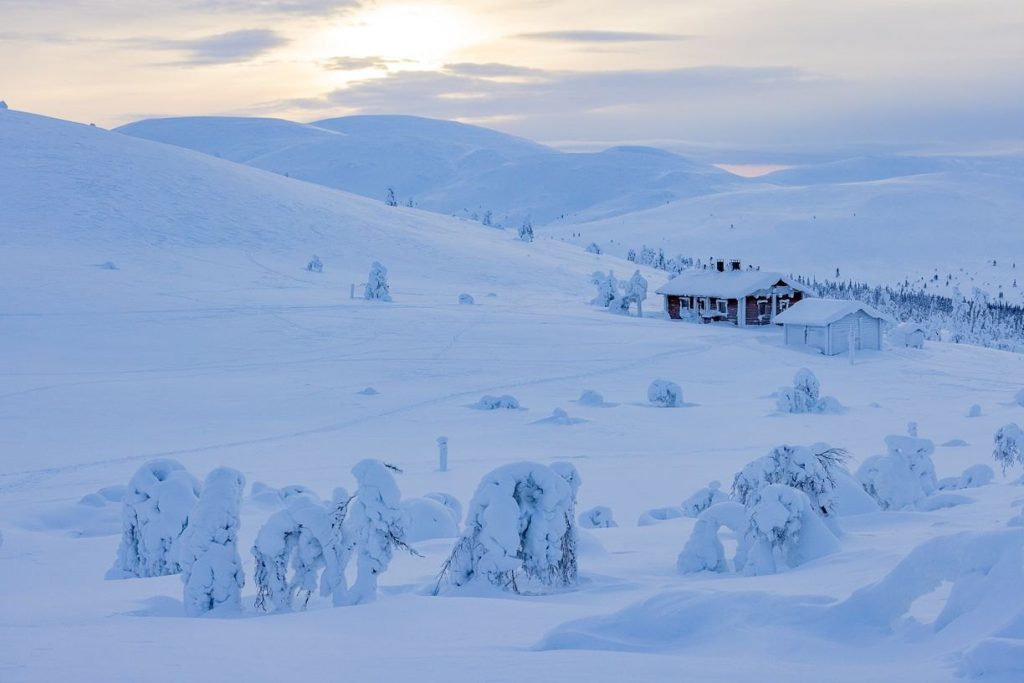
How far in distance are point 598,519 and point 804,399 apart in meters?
16.1

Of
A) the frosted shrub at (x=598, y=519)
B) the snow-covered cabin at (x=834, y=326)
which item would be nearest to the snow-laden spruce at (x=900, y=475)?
the frosted shrub at (x=598, y=519)

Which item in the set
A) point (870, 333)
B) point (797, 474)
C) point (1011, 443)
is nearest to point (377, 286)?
point (870, 333)

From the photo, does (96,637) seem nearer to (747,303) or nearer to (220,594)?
(220,594)

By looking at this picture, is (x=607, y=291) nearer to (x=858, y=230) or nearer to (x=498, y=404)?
(x=498, y=404)

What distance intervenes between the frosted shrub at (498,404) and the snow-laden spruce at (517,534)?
68.4ft

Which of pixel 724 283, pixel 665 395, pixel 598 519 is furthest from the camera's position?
pixel 724 283

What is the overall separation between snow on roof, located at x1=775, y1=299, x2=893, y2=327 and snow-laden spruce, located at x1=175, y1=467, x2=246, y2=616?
3724cm

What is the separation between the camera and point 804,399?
32.8 meters

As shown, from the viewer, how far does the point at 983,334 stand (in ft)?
222

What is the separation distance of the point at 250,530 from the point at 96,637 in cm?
816

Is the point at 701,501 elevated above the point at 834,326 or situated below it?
below

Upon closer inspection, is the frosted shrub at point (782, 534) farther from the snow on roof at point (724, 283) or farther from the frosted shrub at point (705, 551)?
the snow on roof at point (724, 283)

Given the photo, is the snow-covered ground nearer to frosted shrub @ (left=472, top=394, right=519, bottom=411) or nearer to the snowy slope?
frosted shrub @ (left=472, top=394, right=519, bottom=411)

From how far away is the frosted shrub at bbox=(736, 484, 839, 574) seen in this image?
11.5 meters
